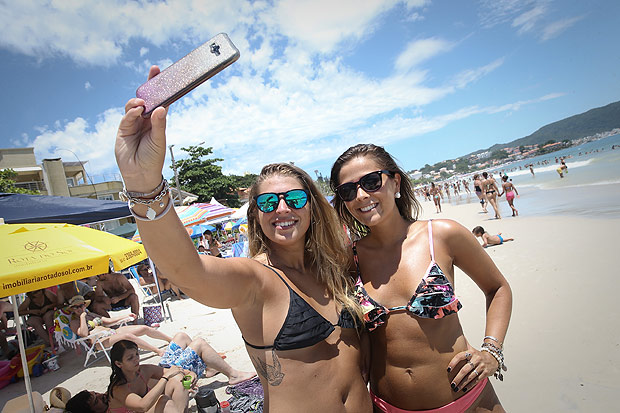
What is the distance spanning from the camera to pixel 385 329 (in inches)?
69.9

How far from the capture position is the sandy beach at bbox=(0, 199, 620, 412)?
124 inches

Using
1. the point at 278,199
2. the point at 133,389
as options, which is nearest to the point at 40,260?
the point at 133,389

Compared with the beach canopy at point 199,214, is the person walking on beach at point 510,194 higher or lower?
lower

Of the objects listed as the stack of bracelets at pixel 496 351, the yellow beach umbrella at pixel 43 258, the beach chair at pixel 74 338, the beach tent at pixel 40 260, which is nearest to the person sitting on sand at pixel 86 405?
the beach tent at pixel 40 260

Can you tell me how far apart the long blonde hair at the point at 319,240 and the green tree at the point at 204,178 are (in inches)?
1466

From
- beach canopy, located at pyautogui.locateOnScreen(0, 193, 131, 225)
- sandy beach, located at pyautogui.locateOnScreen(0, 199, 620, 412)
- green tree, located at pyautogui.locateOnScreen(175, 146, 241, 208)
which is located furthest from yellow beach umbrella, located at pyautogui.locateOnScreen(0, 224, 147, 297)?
green tree, located at pyautogui.locateOnScreen(175, 146, 241, 208)

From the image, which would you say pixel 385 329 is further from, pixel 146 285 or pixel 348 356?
pixel 146 285

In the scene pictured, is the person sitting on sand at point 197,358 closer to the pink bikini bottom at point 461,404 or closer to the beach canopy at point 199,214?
the pink bikini bottom at point 461,404

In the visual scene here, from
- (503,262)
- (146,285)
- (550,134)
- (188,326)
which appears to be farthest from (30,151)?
(550,134)

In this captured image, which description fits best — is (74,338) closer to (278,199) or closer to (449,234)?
(278,199)

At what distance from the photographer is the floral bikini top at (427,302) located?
167cm

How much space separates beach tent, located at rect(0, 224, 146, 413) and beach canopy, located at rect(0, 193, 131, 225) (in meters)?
2.02

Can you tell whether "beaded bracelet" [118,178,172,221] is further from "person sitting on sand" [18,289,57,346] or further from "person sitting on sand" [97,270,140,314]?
"person sitting on sand" [97,270,140,314]

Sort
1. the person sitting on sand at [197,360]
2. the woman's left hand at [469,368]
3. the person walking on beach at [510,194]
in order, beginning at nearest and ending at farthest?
the woman's left hand at [469,368] < the person sitting on sand at [197,360] < the person walking on beach at [510,194]
